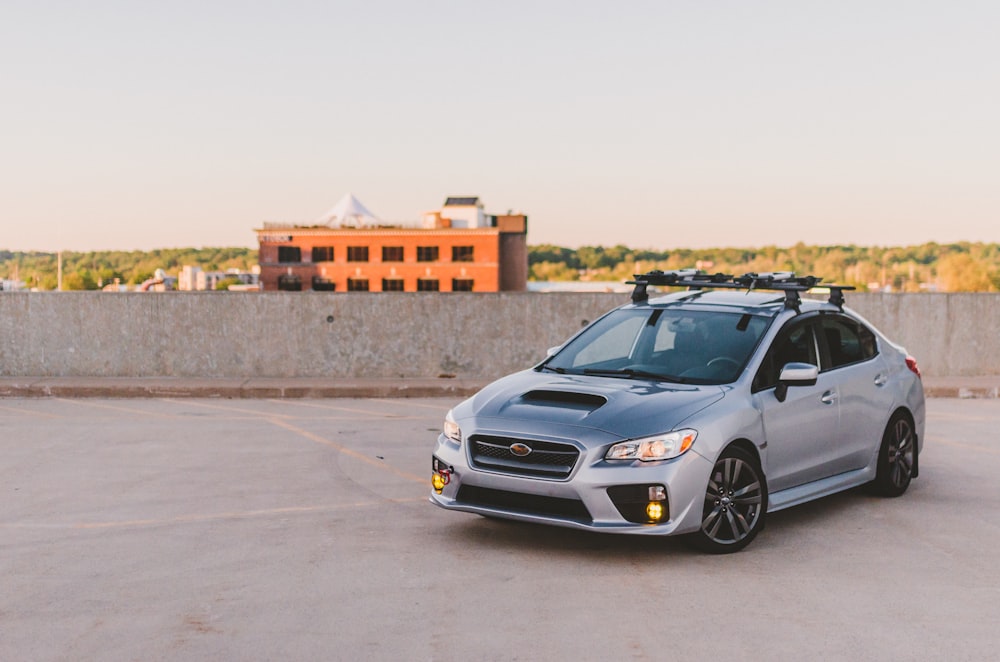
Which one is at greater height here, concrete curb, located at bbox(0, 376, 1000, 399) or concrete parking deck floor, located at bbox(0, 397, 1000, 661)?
concrete parking deck floor, located at bbox(0, 397, 1000, 661)

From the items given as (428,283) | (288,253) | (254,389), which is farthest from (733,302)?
(288,253)

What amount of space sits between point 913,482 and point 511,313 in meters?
9.09

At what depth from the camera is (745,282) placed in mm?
8797

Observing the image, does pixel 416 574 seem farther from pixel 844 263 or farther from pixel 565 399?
pixel 844 263

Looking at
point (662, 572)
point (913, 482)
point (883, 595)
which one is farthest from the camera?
point (913, 482)

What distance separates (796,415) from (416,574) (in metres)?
2.86

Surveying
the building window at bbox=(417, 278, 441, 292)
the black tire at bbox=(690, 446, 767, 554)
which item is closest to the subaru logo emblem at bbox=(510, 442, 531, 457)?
the black tire at bbox=(690, 446, 767, 554)

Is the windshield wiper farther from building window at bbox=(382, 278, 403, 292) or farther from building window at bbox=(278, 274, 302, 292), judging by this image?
building window at bbox=(278, 274, 302, 292)

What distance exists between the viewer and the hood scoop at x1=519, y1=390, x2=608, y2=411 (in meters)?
7.01

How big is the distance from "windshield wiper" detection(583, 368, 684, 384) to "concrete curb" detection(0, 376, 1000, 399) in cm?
857

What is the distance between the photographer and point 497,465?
6.85 metres

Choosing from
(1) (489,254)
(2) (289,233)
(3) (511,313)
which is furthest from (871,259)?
(3) (511,313)

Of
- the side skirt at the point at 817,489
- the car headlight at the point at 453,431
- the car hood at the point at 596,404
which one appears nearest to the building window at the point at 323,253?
the side skirt at the point at 817,489

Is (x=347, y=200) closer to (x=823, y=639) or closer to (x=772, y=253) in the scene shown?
(x=772, y=253)
